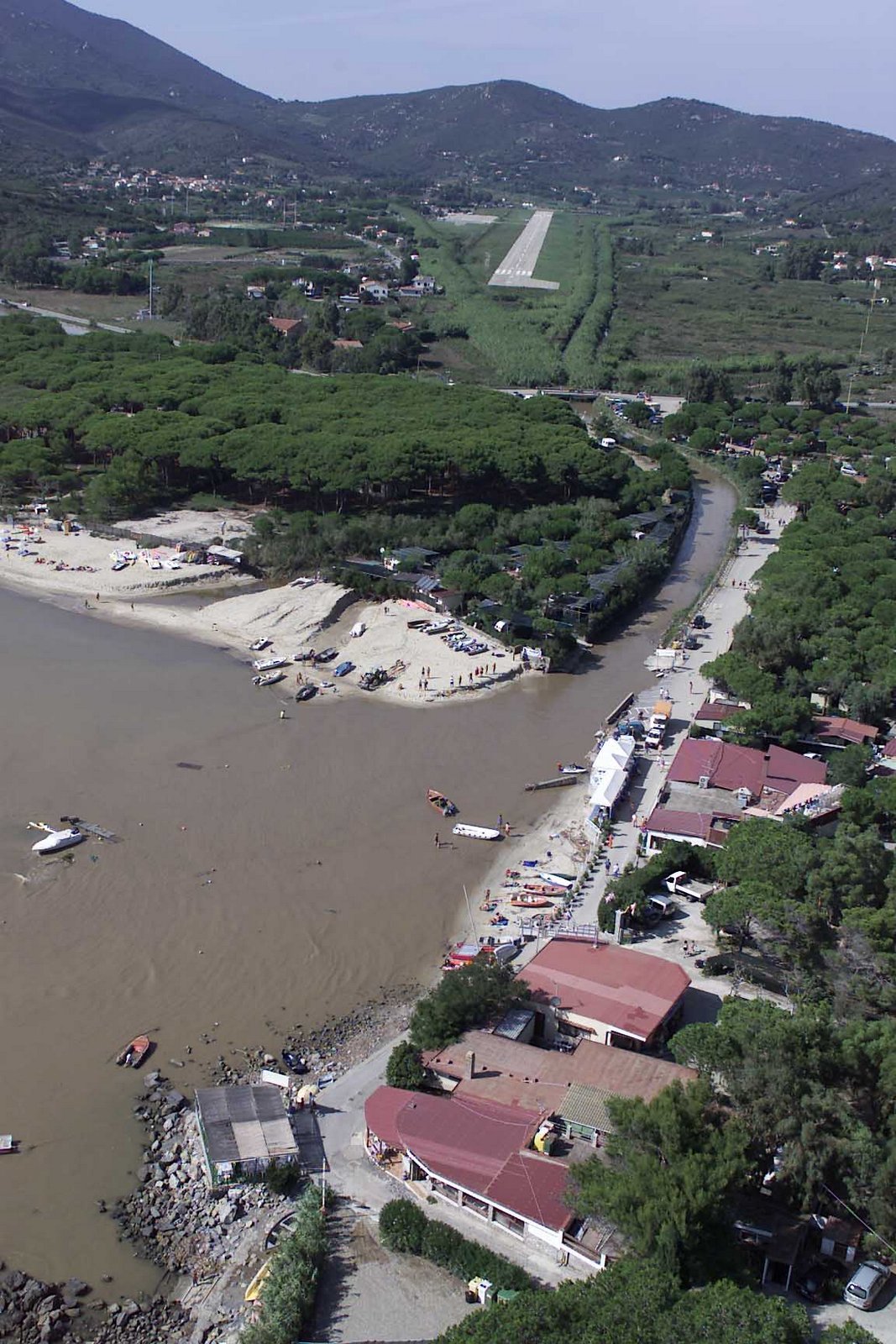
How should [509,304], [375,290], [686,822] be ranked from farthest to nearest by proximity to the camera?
1. [509,304]
2. [375,290]
3. [686,822]

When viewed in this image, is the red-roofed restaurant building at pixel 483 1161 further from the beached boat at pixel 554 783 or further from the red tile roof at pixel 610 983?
the beached boat at pixel 554 783

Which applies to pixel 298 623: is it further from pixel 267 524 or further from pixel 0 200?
pixel 0 200

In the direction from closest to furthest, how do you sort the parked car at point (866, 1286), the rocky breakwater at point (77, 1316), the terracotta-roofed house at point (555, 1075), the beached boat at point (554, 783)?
the rocky breakwater at point (77, 1316) < the parked car at point (866, 1286) < the terracotta-roofed house at point (555, 1075) < the beached boat at point (554, 783)

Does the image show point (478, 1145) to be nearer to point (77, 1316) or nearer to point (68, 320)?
point (77, 1316)

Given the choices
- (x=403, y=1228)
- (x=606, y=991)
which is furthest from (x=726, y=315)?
(x=403, y=1228)

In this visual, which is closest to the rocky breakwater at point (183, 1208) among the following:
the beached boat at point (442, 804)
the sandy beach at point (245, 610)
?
the beached boat at point (442, 804)
